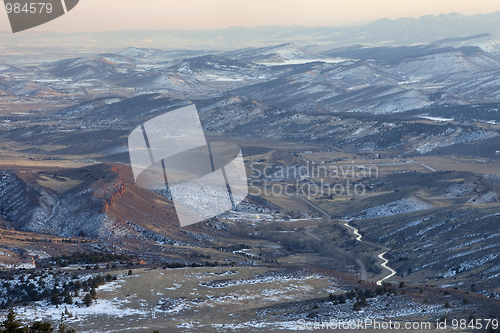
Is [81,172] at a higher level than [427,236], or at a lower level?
higher

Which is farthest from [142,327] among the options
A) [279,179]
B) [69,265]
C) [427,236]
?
[279,179]

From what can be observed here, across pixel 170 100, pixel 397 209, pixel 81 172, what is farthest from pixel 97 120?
pixel 397 209

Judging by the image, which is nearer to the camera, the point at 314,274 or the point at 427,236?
the point at 314,274

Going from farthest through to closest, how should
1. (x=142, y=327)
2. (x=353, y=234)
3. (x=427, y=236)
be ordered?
(x=353, y=234), (x=427, y=236), (x=142, y=327)

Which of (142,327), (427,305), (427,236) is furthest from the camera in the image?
(427,236)

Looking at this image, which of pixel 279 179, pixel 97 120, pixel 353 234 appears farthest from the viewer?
pixel 97 120

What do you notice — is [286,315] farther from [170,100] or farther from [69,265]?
[170,100]

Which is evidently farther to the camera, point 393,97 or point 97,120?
point 393,97

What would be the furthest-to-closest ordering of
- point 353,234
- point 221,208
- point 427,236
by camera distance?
point 221,208, point 353,234, point 427,236

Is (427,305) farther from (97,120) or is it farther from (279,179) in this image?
(97,120)
